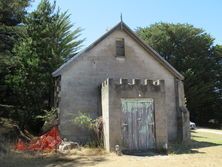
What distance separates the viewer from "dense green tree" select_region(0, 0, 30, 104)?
28.6m

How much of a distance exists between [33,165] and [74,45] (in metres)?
23.3

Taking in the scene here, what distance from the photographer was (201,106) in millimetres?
58625

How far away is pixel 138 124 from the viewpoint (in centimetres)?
2141

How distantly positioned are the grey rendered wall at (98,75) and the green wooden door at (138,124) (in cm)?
374

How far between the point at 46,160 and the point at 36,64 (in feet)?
38.7

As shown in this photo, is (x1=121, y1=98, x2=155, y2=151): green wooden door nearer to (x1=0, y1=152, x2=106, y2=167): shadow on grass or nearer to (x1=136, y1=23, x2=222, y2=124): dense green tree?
(x1=0, y1=152, x2=106, y2=167): shadow on grass

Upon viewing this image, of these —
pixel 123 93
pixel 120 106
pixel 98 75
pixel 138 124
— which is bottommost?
pixel 138 124

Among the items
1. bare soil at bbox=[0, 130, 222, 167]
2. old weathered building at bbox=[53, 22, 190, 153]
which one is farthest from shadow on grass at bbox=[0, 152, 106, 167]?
old weathered building at bbox=[53, 22, 190, 153]

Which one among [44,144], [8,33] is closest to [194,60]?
[8,33]

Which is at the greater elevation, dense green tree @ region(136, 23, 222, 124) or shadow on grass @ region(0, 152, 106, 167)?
dense green tree @ region(136, 23, 222, 124)

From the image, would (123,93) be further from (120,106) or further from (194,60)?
(194,60)

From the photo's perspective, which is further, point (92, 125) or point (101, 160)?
point (92, 125)

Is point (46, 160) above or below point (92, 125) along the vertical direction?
below

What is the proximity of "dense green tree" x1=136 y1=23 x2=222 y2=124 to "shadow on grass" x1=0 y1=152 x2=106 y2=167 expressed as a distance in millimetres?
40196
